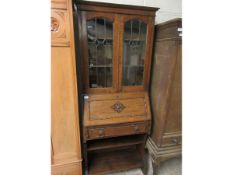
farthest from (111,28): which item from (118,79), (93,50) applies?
(118,79)

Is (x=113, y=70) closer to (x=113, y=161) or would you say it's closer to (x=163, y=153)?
(x=163, y=153)

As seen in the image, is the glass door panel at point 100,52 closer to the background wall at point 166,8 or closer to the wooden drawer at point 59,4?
the wooden drawer at point 59,4

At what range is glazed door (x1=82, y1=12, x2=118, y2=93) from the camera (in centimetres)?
149

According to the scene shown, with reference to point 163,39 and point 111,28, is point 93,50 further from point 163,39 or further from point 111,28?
point 163,39

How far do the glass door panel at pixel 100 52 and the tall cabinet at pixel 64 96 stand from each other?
0.26 metres

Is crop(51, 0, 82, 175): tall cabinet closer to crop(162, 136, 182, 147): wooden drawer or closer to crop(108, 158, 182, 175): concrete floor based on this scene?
crop(108, 158, 182, 175): concrete floor

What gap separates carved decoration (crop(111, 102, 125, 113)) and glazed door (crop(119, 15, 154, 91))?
0.55 ft

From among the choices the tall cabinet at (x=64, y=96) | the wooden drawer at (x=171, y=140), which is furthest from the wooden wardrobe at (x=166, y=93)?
the tall cabinet at (x=64, y=96)

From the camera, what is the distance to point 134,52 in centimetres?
167

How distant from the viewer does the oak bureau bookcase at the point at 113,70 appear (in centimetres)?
150

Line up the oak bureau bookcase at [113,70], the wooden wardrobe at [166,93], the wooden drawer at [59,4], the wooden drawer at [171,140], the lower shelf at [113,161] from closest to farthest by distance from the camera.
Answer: the wooden drawer at [59,4]
the wooden wardrobe at [166,93]
the oak bureau bookcase at [113,70]
the wooden drawer at [171,140]
the lower shelf at [113,161]

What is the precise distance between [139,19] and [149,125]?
1095 millimetres
